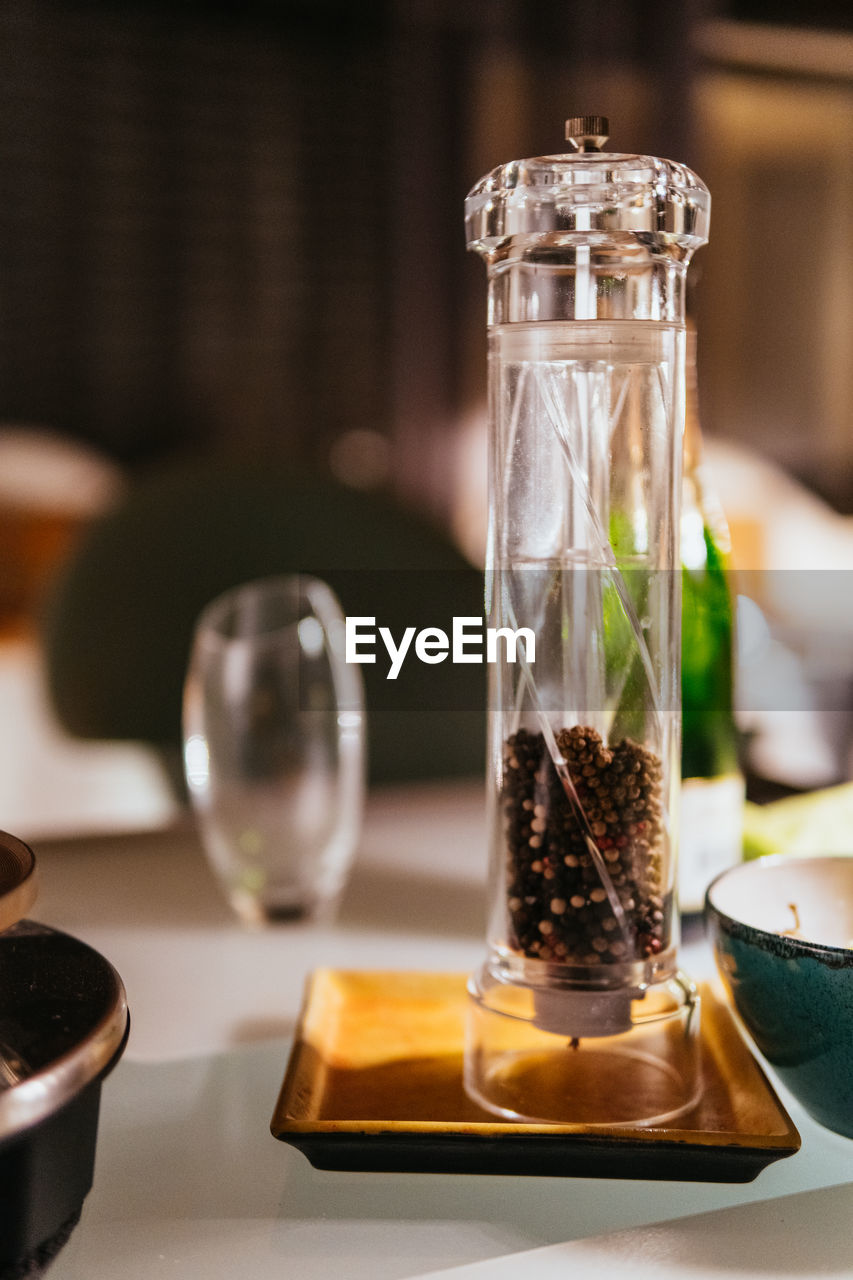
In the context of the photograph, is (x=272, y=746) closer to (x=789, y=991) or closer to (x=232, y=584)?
(x=789, y=991)

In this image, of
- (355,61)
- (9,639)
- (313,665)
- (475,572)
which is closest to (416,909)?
(313,665)

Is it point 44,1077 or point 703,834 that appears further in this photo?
point 703,834

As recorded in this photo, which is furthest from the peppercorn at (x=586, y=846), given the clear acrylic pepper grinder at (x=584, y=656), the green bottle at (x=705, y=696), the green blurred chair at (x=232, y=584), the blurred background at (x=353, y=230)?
the blurred background at (x=353, y=230)

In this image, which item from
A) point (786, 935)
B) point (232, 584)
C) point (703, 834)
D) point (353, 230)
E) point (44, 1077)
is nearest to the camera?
point (44, 1077)

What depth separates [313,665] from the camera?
1.97 ft

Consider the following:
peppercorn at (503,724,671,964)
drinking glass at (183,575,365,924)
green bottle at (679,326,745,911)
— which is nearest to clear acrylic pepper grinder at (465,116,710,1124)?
peppercorn at (503,724,671,964)

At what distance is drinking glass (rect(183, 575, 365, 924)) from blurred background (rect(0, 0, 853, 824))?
2111 millimetres

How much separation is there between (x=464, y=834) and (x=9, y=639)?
6.66 feet

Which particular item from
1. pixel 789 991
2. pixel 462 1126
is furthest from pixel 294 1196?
pixel 789 991

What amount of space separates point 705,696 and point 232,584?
88cm

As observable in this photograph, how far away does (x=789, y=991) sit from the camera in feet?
1.16

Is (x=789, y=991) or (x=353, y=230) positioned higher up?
(x=353, y=230)

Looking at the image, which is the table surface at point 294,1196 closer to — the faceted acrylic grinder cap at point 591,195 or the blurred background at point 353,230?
the faceted acrylic grinder cap at point 591,195

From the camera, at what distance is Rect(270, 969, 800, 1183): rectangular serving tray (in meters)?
0.35
